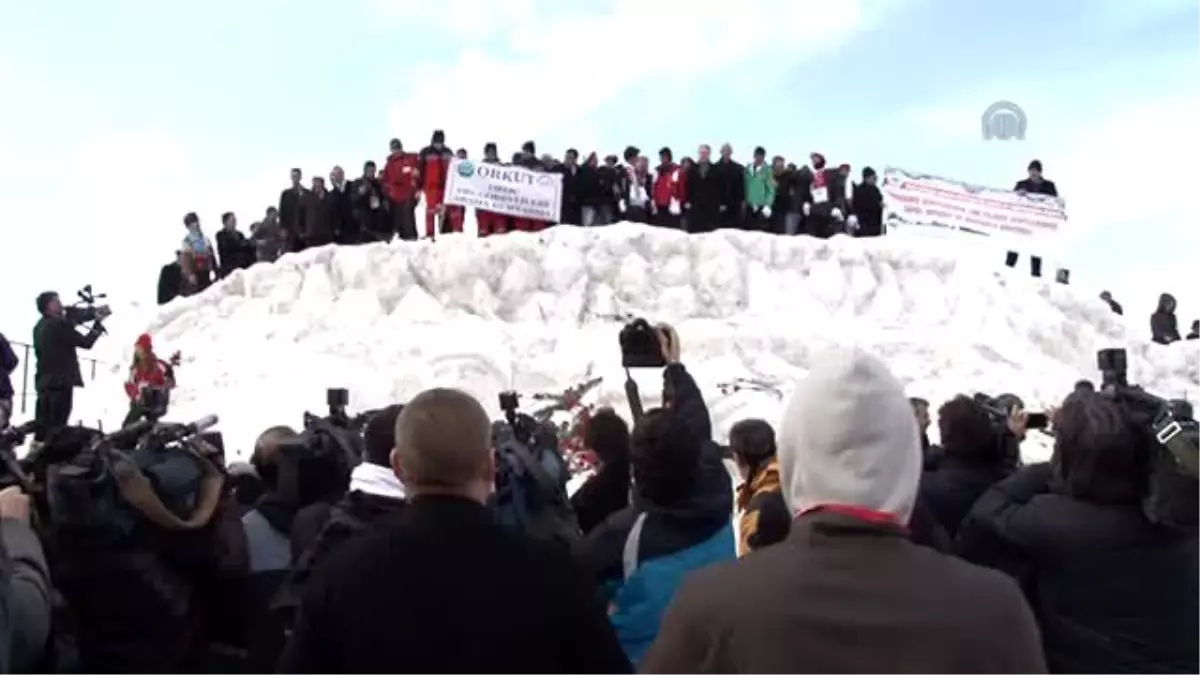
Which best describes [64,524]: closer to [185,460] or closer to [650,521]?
[185,460]

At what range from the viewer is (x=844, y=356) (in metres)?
2.06

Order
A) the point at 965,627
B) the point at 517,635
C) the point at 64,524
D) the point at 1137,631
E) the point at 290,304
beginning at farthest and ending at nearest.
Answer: the point at 290,304
the point at 64,524
the point at 1137,631
the point at 517,635
the point at 965,627

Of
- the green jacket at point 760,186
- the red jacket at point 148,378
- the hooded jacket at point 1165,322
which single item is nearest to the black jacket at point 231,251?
the red jacket at point 148,378

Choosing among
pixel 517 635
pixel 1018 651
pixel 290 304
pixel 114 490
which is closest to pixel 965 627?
pixel 1018 651

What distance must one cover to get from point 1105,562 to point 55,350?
11655mm

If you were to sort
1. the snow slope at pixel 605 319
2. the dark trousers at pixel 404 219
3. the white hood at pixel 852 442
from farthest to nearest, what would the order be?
the dark trousers at pixel 404 219
the snow slope at pixel 605 319
the white hood at pixel 852 442

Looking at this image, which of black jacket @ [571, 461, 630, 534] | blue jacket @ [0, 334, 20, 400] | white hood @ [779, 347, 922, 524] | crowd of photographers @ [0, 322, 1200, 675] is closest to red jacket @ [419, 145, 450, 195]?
blue jacket @ [0, 334, 20, 400]

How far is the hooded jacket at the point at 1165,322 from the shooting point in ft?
72.0

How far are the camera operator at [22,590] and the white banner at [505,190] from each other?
1593 cm

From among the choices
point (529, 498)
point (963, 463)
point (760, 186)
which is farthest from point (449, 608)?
point (760, 186)

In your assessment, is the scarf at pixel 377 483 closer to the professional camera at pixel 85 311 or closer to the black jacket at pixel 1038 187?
the professional camera at pixel 85 311

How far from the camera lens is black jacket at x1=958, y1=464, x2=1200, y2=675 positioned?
340 centimetres

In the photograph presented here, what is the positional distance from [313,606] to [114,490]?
159 centimetres

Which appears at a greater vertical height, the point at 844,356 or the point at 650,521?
the point at 844,356
